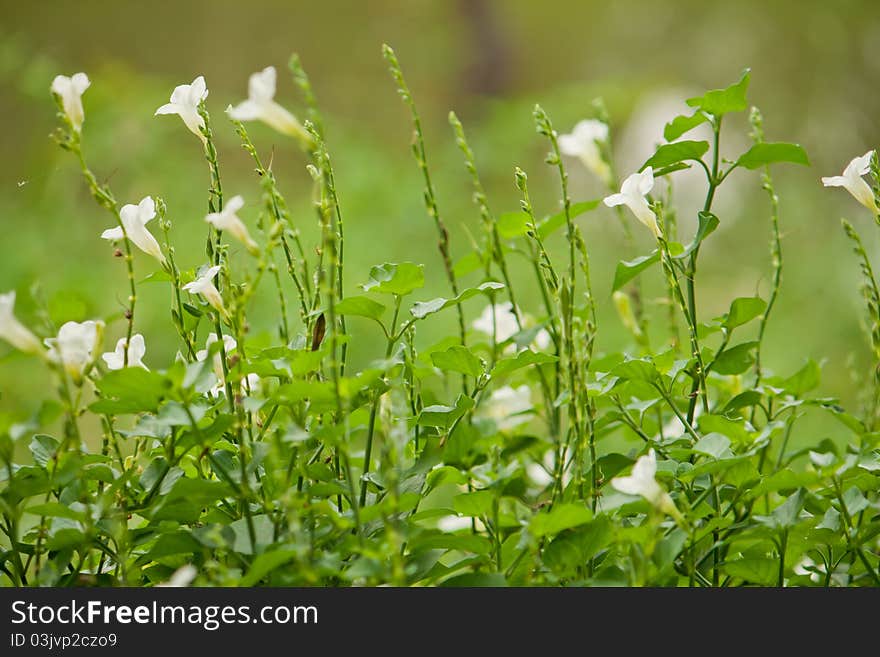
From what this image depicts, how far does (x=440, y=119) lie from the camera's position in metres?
3.72

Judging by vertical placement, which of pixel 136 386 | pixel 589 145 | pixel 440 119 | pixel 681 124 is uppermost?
pixel 440 119

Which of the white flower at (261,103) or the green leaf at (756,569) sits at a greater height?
the white flower at (261,103)

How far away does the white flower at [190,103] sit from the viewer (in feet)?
2.31

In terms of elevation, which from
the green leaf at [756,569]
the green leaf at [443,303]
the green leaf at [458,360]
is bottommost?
the green leaf at [756,569]

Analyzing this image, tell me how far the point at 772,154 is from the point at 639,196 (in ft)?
0.35

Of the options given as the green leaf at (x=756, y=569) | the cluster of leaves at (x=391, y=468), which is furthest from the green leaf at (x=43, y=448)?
the green leaf at (x=756, y=569)

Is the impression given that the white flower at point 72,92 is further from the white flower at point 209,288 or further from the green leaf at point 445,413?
the green leaf at point 445,413

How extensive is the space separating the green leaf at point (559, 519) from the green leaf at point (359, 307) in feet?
0.61

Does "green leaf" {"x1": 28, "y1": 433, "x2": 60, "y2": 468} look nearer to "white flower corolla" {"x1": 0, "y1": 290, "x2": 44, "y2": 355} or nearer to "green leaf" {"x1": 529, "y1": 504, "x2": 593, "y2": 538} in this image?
"white flower corolla" {"x1": 0, "y1": 290, "x2": 44, "y2": 355}

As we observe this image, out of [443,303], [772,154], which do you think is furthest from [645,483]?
[772,154]

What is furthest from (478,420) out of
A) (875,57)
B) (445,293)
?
(875,57)

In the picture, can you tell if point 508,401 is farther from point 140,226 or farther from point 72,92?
point 72,92

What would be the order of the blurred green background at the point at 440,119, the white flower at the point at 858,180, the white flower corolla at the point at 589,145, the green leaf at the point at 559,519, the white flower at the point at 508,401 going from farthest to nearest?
1. the blurred green background at the point at 440,119
2. the white flower corolla at the point at 589,145
3. the white flower at the point at 508,401
4. the white flower at the point at 858,180
5. the green leaf at the point at 559,519

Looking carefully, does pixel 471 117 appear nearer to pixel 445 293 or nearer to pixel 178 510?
pixel 445 293
